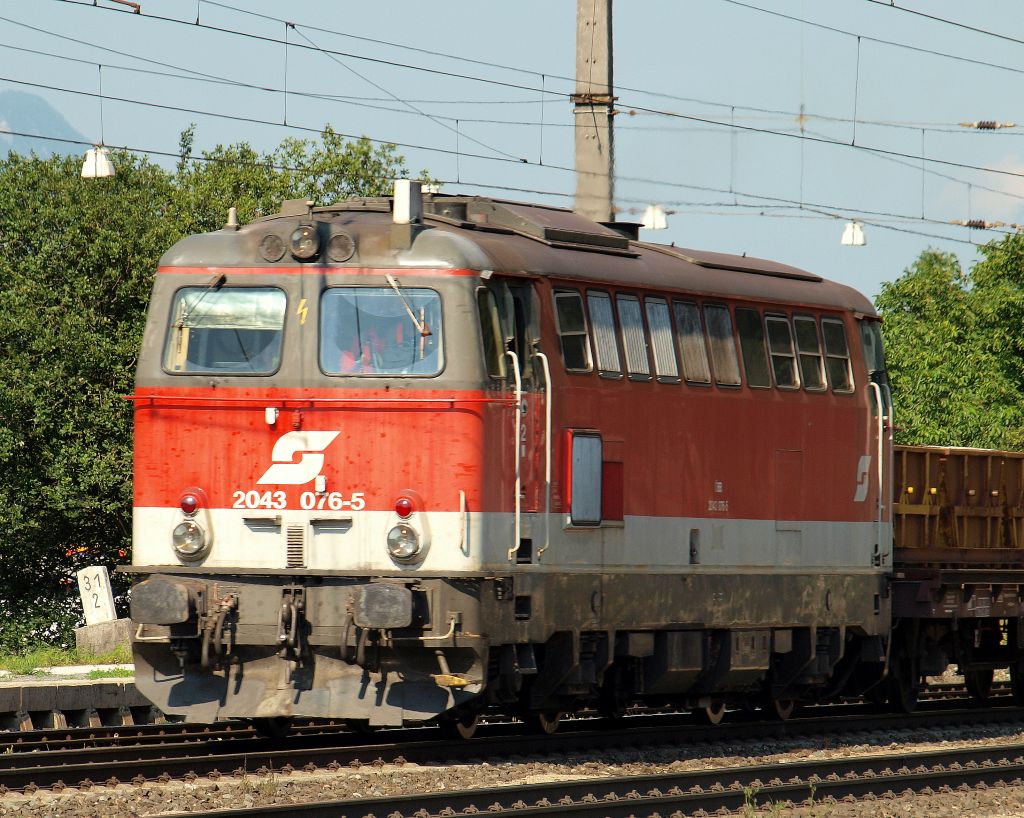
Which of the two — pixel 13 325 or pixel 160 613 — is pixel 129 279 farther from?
pixel 160 613

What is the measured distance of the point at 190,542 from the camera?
14758 mm

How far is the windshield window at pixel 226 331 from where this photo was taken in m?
14.9

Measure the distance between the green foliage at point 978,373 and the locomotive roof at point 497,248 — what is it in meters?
27.9

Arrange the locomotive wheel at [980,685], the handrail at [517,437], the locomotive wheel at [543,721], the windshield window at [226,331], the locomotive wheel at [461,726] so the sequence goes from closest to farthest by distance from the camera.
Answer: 1. the handrail at [517,437]
2. the windshield window at [226,331]
3. the locomotive wheel at [461,726]
4. the locomotive wheel at [543,721]
5. the locomotive wheel at [980,685]

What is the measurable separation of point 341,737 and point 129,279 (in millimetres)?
20310

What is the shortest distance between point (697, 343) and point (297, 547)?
4.49m

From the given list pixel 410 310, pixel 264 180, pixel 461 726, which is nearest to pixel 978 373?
pixel 264 180

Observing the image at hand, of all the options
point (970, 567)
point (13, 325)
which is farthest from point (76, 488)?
point (970, 567)

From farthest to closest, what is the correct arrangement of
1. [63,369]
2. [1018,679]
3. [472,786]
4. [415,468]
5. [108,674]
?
[63,369], [1018,679], [108,674], [415,468], [472,786]

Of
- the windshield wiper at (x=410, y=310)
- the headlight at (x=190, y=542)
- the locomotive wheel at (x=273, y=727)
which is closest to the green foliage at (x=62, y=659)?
the locomotive wheel at (x=273, y=727)

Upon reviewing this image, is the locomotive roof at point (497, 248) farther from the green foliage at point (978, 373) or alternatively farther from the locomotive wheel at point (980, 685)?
the green foliage at point (978, 373)

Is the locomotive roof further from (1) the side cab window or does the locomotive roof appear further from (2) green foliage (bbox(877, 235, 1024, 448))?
(2) green foliage (bbox(877, 235, 1024, 448))

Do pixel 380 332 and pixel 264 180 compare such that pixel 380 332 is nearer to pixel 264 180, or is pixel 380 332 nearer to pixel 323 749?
pixel 323 749

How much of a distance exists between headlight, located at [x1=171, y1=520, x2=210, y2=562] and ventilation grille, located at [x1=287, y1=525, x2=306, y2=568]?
27.4 inches
